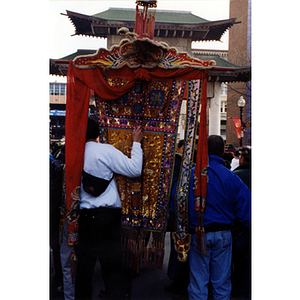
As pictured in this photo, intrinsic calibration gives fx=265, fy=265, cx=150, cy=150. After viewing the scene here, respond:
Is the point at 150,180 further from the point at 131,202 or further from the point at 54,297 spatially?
the point at 54,297

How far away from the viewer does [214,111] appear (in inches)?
111

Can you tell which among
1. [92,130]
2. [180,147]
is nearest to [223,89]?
[180,147]

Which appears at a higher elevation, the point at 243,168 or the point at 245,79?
the point at 245,79

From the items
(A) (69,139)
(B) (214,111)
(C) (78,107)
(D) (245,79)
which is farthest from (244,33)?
(A) (69,139)

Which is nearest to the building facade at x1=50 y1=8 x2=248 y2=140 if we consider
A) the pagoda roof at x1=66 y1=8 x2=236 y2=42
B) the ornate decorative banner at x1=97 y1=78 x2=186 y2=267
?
the pagoda roof at x1=66 y1=8 x2=236 y2=42

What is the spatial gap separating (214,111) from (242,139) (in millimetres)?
529

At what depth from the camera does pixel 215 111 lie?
2818 mm

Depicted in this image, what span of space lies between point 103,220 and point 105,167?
17.6 inches

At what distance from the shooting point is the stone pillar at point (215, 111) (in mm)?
2723

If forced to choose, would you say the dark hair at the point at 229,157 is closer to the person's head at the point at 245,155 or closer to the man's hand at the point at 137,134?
the person's head at the point at 245,155

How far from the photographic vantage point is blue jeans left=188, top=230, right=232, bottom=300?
2199 millimetres

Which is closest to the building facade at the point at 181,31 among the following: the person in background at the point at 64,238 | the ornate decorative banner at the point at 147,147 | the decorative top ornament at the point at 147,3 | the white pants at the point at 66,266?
the decorative top ornament at the point at 147,3

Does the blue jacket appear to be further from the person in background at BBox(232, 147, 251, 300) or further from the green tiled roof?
the green tiled roof

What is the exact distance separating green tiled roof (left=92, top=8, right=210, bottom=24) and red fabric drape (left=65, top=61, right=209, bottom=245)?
0.67m
